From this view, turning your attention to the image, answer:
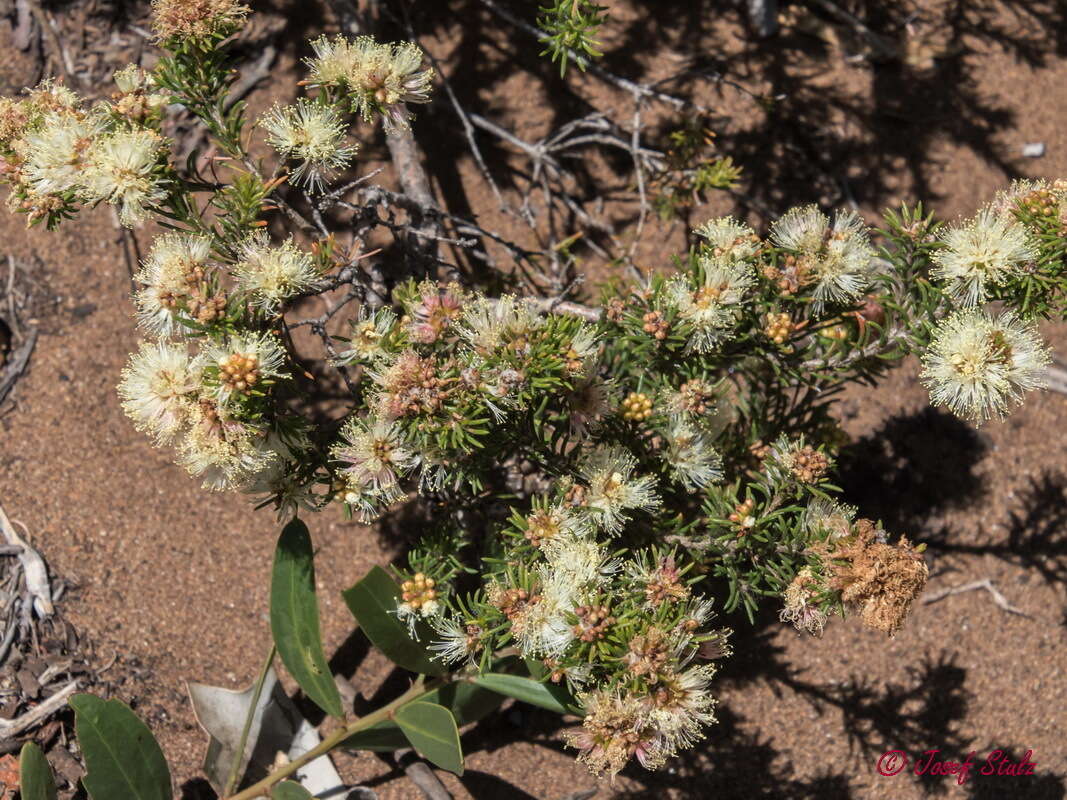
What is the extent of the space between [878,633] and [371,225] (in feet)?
6.77

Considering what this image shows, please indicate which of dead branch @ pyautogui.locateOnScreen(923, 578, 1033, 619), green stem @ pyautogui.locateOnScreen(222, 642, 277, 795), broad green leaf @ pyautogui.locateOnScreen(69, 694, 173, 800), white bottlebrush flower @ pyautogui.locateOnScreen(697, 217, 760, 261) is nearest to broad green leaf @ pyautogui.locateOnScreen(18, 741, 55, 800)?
broad green leaf @ pyautogui.locateOnScreen(69, 694, 173, 800)

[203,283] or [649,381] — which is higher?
[203,283]

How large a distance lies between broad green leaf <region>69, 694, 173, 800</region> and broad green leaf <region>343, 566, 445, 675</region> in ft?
1.96

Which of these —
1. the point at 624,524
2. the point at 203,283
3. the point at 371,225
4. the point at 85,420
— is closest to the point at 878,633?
the point at 624,524

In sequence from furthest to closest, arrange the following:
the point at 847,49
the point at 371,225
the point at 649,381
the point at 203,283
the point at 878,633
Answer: the point at 847,49 → the point at 878,633 → the point at 371,225 → the point at 649,381 → the point at 203,283

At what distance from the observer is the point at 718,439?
2379 millimetres

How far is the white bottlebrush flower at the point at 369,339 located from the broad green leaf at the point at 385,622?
530 mm

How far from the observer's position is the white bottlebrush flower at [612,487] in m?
2.00

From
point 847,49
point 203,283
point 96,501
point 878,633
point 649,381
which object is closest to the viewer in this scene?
point 203,283

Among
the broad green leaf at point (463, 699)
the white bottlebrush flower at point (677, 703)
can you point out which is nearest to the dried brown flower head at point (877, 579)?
the white bottlebrush flower at point (677, 703)

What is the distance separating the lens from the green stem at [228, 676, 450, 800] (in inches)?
92.7

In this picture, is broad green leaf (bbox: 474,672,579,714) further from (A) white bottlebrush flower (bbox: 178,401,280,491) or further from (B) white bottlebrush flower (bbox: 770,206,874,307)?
(B) white bottlebrush flower (bbox: 770,206,874,307)

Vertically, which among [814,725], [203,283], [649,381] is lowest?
[814,725]

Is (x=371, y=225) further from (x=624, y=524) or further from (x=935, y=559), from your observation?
(x=935, y=559)
